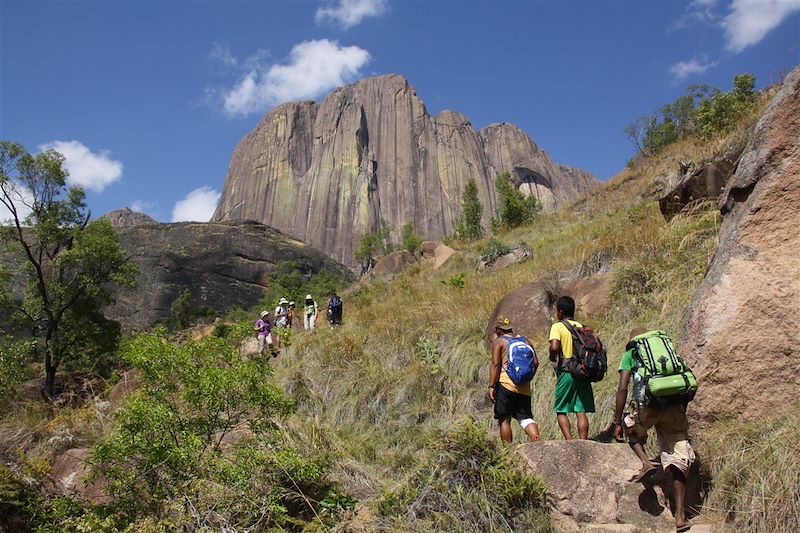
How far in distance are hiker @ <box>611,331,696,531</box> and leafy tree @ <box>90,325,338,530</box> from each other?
2.40 metres

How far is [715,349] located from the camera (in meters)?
4.07

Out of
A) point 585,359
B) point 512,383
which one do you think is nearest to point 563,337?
point 585,359

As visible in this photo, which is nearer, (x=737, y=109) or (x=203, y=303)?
(x=737, y=109)

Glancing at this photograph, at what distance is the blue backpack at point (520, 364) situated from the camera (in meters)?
4.99

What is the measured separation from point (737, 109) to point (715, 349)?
11.4 metres

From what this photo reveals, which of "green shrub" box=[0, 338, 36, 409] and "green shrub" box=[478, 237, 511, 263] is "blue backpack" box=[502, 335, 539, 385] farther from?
"green shrub" box=[478, 237, 511, 263]

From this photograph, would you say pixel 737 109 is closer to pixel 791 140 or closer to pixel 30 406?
pixel 791 140

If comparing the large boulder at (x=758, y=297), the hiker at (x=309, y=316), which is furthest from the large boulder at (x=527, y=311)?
the hiker at (x=309, y=316)

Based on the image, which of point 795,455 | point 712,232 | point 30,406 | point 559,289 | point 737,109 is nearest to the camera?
point 795,455

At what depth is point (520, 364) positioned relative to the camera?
500 centimetres

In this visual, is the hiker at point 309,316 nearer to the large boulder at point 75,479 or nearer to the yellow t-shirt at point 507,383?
the large boulder at point 75,479

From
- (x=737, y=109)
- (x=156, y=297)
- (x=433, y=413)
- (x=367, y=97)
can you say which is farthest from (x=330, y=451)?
(x=367, y=97)

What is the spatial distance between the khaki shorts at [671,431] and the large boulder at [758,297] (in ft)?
1.76

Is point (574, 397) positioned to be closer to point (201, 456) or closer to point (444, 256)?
point (201, 456)
